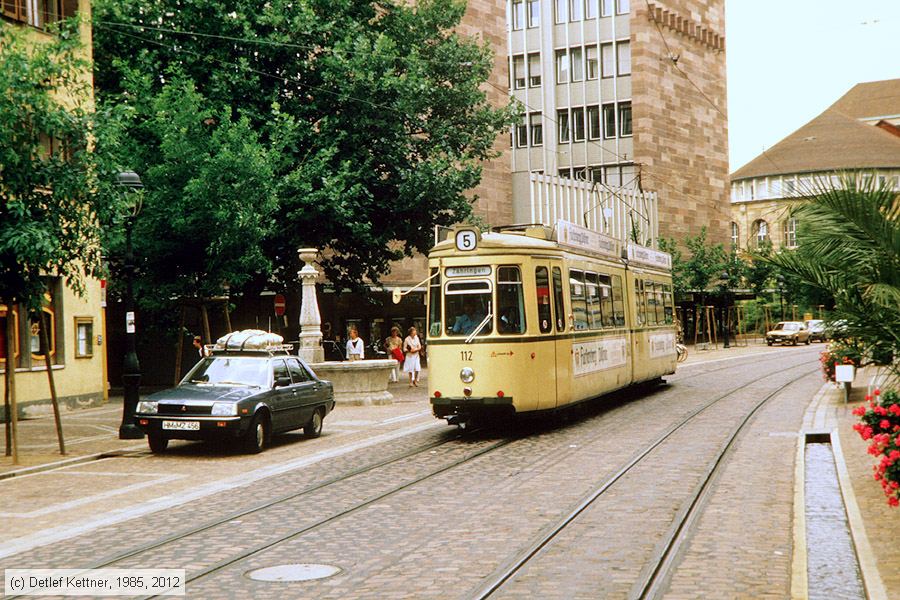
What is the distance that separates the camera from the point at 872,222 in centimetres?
774

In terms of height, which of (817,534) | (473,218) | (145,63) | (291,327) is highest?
(145,63)

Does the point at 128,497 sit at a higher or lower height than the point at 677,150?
lower

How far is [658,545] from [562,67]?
205ft

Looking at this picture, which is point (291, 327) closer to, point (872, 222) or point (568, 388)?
point (568, 388)

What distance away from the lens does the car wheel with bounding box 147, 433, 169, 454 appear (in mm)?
16516

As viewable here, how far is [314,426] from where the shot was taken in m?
18.9

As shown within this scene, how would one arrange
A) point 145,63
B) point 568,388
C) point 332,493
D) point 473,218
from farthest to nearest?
point 473,218 → point 145,63 → point 568,388 → point 332,493

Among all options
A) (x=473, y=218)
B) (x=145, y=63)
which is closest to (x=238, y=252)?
(x=145, y=63)

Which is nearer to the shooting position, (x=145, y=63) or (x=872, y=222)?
(x=872, y=222)

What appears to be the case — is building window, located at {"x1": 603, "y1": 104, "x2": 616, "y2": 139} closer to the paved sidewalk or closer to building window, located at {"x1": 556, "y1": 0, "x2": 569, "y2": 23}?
building window, located at {"x1": 556, "y1": 0, "x2": 569, "y2": 23}

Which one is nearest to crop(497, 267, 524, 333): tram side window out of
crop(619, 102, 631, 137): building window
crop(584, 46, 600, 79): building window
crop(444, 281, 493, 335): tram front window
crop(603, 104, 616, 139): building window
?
crop(444, 281, 493, 335): tram front window

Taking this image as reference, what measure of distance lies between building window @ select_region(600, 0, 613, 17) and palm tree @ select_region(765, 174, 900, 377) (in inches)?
2414

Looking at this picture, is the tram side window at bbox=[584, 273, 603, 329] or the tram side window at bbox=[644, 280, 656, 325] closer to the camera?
the tram side window at bbox=[584, 273, 603, 329]

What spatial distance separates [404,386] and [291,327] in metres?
3.76
